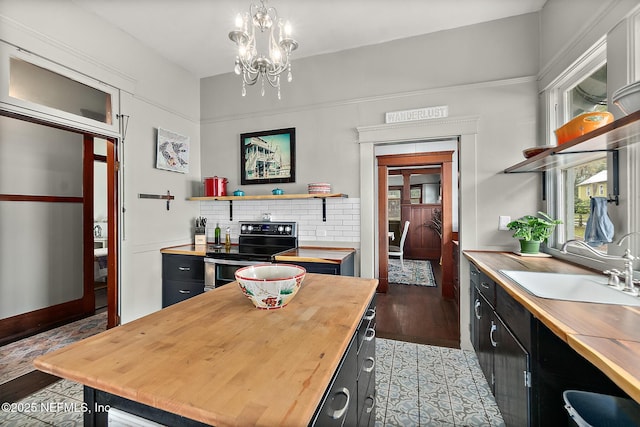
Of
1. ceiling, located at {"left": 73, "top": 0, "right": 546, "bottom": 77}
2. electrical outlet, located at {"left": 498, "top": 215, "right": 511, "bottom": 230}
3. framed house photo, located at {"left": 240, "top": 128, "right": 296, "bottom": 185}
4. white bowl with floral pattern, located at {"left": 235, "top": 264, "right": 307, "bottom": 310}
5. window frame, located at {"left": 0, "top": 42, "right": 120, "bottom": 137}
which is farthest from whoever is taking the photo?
framed house photo, located at {"left": 240, "top": 128, "right": 296, "bottom": 185}

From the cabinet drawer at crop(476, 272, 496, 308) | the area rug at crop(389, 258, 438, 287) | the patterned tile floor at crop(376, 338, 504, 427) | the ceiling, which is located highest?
the ceiling

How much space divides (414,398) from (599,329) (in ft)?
4.37

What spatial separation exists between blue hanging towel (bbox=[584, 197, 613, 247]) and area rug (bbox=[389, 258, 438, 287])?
330 centimetres

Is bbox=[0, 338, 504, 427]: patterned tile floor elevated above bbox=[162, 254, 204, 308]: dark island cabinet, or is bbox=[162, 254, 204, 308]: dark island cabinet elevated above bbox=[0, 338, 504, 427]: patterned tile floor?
bbox=[162, 254, 204, 308]: dark island cabinet

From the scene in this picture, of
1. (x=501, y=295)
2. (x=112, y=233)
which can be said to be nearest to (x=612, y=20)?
(x=501, y=295)

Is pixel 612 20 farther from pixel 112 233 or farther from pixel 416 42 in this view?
pixel 112 233

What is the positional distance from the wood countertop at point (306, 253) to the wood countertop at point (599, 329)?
1.37m

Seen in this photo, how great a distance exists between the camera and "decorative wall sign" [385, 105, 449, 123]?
2695 mm

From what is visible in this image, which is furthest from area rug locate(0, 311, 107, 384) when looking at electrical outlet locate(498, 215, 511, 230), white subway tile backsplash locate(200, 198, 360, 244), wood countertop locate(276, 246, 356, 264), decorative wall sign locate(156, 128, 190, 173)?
electrical outlet locate(498, 215, 511, 230)

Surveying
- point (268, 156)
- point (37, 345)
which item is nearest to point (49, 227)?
point (37, 345)

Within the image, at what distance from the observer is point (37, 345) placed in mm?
2576

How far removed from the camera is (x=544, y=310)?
3.59 feet

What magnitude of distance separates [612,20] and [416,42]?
1.52 m

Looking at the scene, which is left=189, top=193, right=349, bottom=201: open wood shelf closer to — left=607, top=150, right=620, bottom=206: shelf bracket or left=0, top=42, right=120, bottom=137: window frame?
left=0, top=42, right=120, bottom=137: window frame
